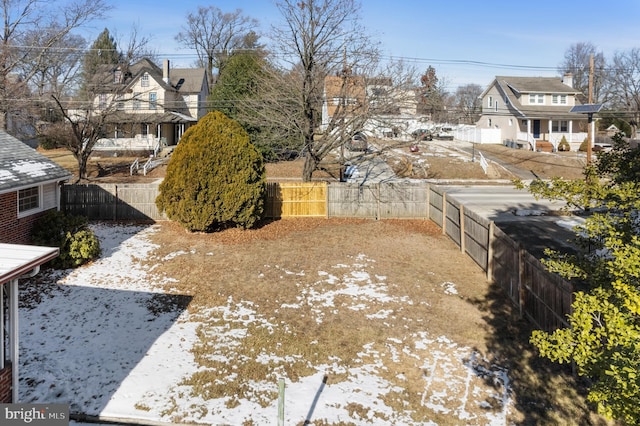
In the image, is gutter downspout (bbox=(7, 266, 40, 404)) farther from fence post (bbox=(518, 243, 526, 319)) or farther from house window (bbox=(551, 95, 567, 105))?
house window (bbox=(551, 95, 567, 105))

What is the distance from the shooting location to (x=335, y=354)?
909cm

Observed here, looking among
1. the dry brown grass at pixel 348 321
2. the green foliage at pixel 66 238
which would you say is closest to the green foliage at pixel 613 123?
the dry brown grass at pixel 348 321

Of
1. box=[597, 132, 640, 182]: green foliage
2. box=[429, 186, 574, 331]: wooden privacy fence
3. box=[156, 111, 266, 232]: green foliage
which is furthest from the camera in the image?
box=[156, 111, 266, 232]: green foliage

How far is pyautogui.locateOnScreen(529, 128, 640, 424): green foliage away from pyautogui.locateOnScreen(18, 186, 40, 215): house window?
14320 millimetres

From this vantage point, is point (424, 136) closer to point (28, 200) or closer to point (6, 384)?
point (28, 200)

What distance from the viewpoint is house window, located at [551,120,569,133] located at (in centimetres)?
4872

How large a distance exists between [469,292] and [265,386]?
6.78 m

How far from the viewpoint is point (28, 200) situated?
1476 cm

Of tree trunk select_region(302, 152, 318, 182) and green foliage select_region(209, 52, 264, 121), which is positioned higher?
green foliage select_region(209, 52, 264, 121)

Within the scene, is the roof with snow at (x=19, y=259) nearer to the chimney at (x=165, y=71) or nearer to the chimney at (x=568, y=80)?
the chimney at (x=165, y=71)

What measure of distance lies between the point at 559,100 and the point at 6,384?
5476 centimetres

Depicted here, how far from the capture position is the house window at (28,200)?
14.4 meters

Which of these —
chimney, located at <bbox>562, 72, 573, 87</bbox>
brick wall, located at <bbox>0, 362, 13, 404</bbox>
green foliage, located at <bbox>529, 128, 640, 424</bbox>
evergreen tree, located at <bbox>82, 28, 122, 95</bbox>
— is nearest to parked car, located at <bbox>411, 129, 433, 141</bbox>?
green foliage, located at <bbox>529, 128, 640, 424</bbox>

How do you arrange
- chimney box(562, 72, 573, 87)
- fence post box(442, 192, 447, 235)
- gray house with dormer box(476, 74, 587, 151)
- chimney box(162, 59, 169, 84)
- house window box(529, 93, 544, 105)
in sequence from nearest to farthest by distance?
fence post box(442, 192, 447, 235), gray house with dormer box(476, 74, 587, 151), chimney box(162, 59, 169, 84), house window box(529, 93, 544, 105), chimney box(562, 72, 573, 87)
